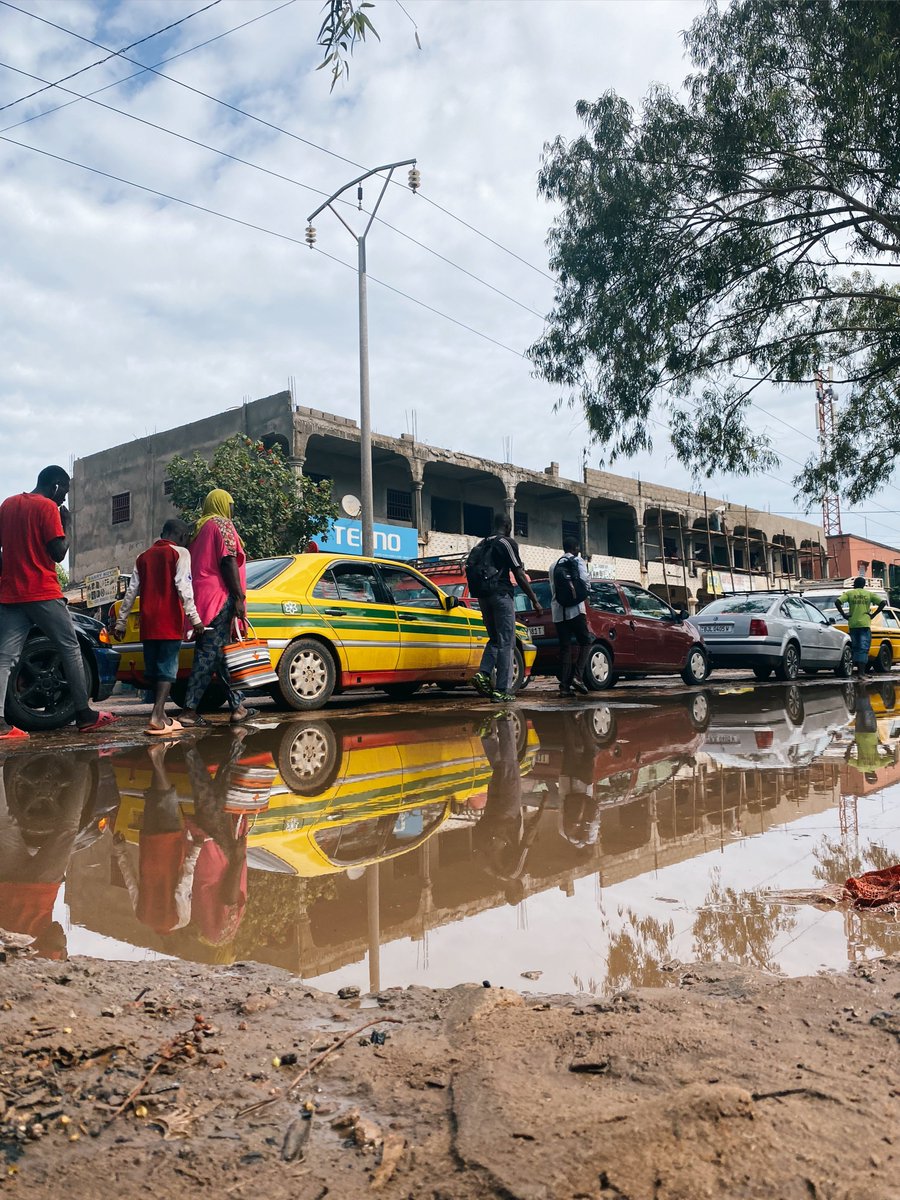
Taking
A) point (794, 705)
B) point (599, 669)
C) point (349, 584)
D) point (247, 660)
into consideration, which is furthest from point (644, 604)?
point (247, 660)

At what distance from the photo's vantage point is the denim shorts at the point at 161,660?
23.3 feet

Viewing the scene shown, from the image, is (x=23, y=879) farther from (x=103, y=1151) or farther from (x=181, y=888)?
(x=103, y=1151)

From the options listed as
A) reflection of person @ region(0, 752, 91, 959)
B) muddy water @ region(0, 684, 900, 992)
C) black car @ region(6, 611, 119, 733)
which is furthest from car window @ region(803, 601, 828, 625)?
reflection of person @ region(0, 752, 91, 959)

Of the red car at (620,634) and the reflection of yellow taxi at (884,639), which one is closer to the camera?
the red car at (620,634)

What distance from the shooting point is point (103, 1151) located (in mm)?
1598

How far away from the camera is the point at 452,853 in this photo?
11.9 feet

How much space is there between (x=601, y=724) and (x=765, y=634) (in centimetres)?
779

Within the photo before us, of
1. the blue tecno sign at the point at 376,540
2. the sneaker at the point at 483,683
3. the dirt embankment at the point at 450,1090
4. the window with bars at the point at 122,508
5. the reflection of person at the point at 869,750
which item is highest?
the window with bars at the point at 122,508

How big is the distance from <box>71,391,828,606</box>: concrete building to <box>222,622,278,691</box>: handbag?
51.7 feet

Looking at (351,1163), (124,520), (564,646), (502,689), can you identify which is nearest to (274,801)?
(351,1163)

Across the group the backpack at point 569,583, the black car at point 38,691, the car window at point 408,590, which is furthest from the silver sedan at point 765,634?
the black car at point 38,691

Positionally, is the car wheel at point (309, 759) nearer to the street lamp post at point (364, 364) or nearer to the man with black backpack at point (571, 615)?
→ the man with black backpack at point (571, 615)

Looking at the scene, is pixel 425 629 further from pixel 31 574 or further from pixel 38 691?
pixel 31 574

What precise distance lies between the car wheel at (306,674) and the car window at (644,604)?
18.1 ft
